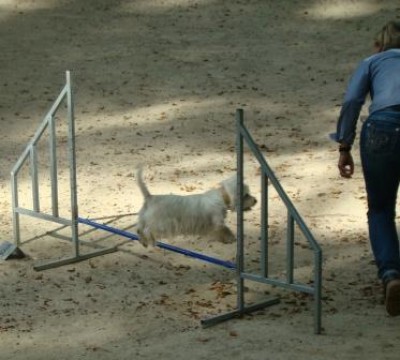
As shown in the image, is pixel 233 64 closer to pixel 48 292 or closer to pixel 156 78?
→ pixel 156 78

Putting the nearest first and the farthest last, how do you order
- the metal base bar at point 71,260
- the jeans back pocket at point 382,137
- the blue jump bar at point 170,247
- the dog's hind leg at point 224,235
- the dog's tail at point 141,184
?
1. the jeans back pocket at point 382,137
2. the blue jump bar at point 170,247
3. the dog's tail at point 141,184
4. the dog's hind leg at point 224,235
5. the metal base bar at point 71,260

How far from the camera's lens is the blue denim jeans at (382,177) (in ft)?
15.6

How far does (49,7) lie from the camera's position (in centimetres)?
1388

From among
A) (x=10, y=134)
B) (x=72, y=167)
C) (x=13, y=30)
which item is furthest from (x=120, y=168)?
(x=13, y=30)

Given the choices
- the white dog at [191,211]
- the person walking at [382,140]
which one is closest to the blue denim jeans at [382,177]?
the person walking at [382,140]

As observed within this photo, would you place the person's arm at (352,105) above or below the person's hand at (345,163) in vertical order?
above

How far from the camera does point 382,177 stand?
4844 mm

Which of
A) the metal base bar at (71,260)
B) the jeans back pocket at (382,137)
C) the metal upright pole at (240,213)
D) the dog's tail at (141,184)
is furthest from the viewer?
the metal base bar at (71,260)

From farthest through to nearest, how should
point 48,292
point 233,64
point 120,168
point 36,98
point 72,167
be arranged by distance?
point 233,64
point 36,98
point 120,168
point 72,167
point 48,292

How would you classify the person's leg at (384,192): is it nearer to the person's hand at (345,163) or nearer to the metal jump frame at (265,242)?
the person's hand at (345,163)

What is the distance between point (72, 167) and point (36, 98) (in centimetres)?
511

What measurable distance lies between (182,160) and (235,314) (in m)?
3.89

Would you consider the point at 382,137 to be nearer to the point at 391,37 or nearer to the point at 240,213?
the point at 391,37

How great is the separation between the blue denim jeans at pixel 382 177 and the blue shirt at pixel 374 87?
72 mm
